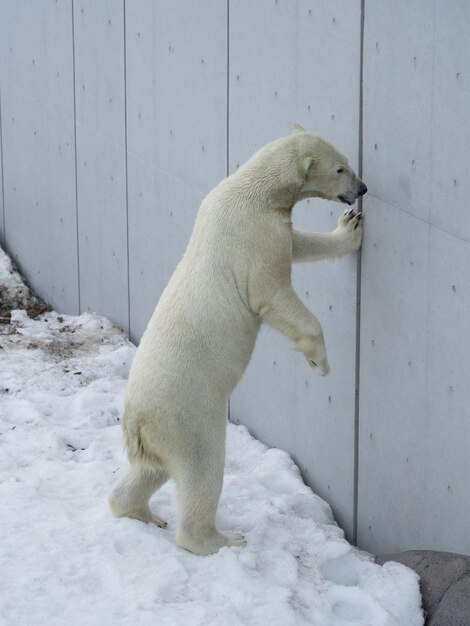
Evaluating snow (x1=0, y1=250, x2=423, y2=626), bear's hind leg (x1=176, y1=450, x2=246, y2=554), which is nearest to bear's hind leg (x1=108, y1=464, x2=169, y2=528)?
snow (x1=0, y1=250, x2=423, y2=626)

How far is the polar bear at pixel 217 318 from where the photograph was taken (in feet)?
15.3

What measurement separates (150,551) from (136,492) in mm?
301

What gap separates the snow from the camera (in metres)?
4.37

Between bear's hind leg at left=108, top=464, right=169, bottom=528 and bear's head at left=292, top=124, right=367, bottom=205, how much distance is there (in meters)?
1.43

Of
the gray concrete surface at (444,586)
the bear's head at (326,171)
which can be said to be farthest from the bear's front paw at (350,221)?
the gray concrete surface at (444,586)

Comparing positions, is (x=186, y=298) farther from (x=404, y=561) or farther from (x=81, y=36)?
(x=81, y=36)

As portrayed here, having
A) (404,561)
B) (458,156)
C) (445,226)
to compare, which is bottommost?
(404,561)

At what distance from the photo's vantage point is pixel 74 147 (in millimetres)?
8195

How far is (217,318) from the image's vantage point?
4734mm

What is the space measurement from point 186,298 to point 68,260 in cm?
390

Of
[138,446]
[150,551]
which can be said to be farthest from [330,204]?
[150,551]

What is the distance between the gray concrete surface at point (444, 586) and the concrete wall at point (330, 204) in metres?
0.14

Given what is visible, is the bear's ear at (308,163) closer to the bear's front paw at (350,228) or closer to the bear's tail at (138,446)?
the bear's front paw at (350,228)

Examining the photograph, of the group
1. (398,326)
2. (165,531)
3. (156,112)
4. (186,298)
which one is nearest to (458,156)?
(398,326)
